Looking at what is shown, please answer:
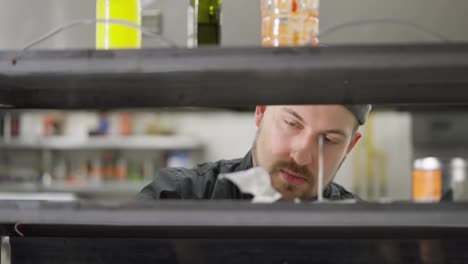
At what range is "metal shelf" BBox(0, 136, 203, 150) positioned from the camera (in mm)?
5555

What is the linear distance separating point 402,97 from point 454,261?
32 cm

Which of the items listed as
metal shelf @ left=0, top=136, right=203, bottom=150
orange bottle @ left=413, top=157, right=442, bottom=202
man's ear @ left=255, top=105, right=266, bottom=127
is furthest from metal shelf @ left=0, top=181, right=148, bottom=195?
man's ear @ left=255, top=105, right=266, bottom=127

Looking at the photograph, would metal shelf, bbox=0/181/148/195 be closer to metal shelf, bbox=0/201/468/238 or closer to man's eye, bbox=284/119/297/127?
man's eye, bbox=284/119/297/127

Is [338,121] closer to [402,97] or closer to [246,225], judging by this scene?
[402,97]

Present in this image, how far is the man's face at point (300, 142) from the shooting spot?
6.01 feet

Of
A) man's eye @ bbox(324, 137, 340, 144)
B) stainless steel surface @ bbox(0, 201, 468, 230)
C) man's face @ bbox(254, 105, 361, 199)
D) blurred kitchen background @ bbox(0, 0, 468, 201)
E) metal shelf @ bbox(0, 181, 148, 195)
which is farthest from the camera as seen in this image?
metal shelf @ bbox(0, 181, 148, 195)

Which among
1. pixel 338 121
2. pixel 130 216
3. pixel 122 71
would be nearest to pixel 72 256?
pixel 130 216

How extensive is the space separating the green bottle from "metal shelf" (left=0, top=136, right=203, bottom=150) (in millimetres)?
4090

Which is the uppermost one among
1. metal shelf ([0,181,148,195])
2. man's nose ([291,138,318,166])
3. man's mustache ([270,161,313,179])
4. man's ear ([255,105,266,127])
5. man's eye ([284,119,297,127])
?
man's ear ([255,105,266,127])

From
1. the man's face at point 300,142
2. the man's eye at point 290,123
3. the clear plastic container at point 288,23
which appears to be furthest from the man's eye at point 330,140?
the clear plastic container at point 288,23

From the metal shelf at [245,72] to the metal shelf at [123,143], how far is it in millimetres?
4229

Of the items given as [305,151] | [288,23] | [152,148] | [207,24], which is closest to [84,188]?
[152,148]

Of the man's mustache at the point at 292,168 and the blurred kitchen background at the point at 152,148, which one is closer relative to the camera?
the man's mustache at the point at 292,168

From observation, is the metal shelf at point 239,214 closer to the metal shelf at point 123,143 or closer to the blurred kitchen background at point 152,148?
the blurred kitchen background at point 152,148
